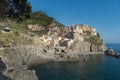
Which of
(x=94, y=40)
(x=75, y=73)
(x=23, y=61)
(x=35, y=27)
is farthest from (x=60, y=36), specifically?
(x=75, y=73)

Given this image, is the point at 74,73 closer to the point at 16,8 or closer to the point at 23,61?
the point at 23,61

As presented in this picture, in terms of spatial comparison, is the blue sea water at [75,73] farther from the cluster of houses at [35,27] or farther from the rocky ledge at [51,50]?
the cluster of houses at [35,27]

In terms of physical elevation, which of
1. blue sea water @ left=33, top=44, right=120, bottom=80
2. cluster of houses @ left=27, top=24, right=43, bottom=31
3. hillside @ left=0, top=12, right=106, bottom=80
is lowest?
blue sea water @ left=33, top=44, right=120, bottom=80

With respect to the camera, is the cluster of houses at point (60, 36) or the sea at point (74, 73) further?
the cluster of houses at point (60, 36)

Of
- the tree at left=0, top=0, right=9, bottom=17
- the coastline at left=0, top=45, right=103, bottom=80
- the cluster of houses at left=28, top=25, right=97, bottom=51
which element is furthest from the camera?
the cluster of houses at left=28, top=25, right=97, bottom=51

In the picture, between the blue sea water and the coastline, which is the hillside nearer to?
A: the coastline

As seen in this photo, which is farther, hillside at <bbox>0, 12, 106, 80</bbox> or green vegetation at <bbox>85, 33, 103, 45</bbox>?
green vegetation at <bbox>85, 33, 103, 45</bbox>

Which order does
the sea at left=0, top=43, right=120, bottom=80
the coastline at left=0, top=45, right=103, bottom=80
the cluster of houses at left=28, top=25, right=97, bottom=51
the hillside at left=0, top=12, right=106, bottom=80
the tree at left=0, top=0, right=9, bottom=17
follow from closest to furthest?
the tree at left=0, top=0, right=9, bottom=17, the coastline at left=0, top=45, right=103, bottom=80, the hillside at left=0, top=12, right=106, bottom=80, the sea at left=0, top=43, right=120, bottom=80, the cluster of houses at left=28, top=25, right=97, bottom=51

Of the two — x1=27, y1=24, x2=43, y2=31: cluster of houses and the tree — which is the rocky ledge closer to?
x1=27, y1=24, x2=43, y2=31: cluster of houses

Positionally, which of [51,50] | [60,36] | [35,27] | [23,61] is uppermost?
[35,27]

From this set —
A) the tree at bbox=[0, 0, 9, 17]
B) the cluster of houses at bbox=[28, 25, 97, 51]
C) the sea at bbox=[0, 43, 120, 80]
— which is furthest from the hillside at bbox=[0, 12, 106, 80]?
the sea at bbox=[0, 43, 120, 80]

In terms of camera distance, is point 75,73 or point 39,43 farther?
point 39,43

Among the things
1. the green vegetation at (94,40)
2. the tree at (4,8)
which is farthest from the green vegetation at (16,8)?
the green vegetation at (94,40)

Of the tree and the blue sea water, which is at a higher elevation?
the tree
